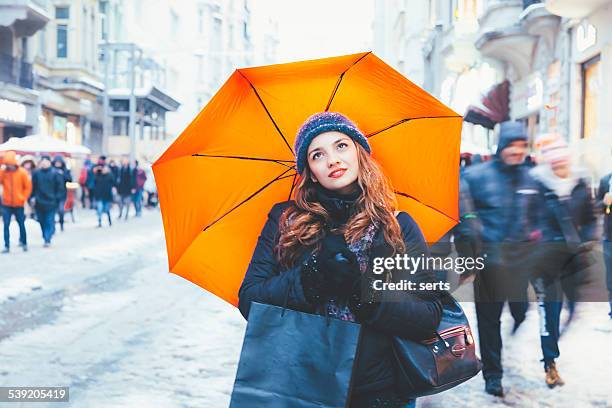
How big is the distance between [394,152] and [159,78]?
50.6 meters

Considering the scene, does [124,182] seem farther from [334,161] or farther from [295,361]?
[295,361]

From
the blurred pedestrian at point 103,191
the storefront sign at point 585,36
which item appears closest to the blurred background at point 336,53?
the storefront sign at point 585,36

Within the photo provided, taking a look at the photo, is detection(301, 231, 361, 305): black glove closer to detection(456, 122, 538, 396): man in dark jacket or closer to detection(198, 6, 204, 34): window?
detection(456, 122, 538, 396): man in dark jacket

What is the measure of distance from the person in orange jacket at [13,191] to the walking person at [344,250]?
12.7 metres

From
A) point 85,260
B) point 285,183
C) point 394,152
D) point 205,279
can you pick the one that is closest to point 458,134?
point 394,152

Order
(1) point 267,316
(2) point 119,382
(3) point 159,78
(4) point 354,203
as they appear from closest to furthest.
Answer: (1) point 267,316, (4) point 354,203, (2) point 119,382, (3) point 159,78

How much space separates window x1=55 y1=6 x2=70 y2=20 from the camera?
33.1 m

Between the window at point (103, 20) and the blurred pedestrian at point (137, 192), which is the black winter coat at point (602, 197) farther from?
the window at point (103, 20)

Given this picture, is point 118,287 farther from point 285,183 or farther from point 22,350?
point 285,183

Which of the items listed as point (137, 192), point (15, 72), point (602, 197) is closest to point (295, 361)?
point (602, 197)

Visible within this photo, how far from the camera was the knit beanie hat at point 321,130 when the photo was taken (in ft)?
7.63

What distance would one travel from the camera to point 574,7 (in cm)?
1494

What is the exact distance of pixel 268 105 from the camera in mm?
2842

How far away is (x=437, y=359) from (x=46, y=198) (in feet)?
45.5
